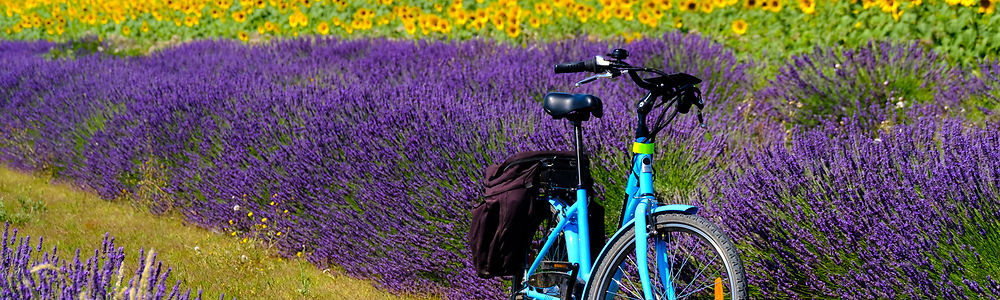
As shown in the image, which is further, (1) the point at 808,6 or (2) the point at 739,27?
(2) the point at 739,27

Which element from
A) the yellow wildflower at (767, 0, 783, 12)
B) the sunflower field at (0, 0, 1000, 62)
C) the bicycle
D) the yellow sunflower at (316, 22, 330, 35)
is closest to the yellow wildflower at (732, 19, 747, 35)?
the sunflower field at (0, 0, 1000, 62)

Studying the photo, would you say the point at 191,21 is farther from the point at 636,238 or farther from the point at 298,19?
the point at 636,238

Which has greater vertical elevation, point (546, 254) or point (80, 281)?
point (546, 254)

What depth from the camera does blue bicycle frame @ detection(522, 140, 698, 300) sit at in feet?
7.86

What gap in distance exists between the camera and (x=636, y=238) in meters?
2.41

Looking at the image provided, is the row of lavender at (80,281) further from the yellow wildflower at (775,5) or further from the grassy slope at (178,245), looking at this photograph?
the yellow wildflower at (775,5)

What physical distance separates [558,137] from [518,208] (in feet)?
Result: 2.78

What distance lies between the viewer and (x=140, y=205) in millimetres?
5312

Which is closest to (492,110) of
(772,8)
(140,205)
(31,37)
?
(140,205)

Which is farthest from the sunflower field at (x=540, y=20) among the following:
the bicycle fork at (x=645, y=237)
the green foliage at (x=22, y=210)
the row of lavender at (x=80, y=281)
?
the row of lavender at (x=80, y=281)

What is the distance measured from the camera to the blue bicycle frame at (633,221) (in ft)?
7.86

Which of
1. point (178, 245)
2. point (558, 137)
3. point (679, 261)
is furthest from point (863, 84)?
point (178, 245)

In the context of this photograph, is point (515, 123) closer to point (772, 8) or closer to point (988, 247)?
point (988, 247)

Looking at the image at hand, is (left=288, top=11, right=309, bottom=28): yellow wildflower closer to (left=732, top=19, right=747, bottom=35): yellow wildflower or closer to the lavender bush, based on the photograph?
(left=732, top=19, right=747, bottom=35): yellow wildflower
